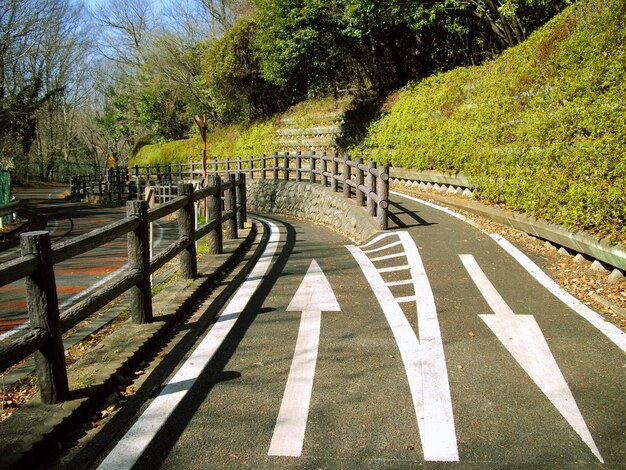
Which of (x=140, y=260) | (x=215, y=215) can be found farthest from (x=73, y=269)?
(x=140, y=260)

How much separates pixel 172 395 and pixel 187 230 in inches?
109

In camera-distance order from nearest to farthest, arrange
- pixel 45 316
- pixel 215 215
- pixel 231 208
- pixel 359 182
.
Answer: pixel 45 316 < pixel 215 215 < pixel 231 208 < pixel 359 182

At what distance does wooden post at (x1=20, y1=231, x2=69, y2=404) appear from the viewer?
3271 mm

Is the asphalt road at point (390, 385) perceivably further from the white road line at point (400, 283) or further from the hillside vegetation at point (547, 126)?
the hillside vegetation at point (547, 126)

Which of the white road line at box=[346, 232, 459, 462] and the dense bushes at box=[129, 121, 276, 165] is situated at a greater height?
the dense bushes at box=[129, 121, 276, 165]

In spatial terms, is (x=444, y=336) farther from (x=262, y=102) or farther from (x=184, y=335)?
(x=262, y=102)

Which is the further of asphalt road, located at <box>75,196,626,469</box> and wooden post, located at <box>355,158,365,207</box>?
wooden post, located at <box>355,158,365,207</box>

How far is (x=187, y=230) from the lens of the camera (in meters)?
6.16

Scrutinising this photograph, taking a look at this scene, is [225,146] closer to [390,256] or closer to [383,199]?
[383,199]

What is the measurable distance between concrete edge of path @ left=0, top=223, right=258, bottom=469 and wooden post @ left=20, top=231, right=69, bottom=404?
117mm

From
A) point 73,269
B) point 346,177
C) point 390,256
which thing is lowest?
point 73,269

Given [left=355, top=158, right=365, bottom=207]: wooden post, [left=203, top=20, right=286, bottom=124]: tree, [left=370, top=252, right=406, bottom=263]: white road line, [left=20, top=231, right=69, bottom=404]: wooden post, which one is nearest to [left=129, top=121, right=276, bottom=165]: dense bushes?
[left=203, top=20, right=286, bottom=124]: tree

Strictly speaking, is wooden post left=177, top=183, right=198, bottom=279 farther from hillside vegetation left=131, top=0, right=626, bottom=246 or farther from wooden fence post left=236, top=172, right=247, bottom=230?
hillside vegetation left=131, top=0, right=626, bottom=246

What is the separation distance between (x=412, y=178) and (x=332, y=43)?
1188 cm
